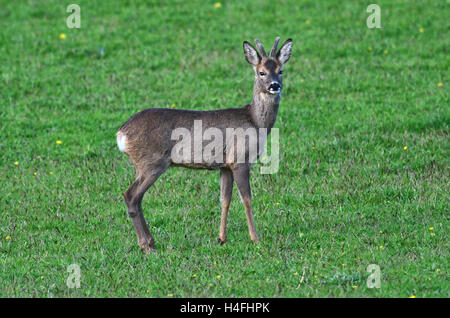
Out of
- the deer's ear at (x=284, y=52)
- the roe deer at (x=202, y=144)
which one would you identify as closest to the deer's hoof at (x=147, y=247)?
the roe deer at (x=202, y=144)

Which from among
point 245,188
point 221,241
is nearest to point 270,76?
point 245,188

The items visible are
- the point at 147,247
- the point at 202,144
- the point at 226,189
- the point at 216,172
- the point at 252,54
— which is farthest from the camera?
the point at 216,172

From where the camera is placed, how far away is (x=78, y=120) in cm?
1309

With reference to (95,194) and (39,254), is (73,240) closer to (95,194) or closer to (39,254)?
(39,254)

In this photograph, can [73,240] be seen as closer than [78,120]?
Yes

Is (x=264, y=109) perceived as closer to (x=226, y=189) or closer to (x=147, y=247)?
(x=226, y=189)

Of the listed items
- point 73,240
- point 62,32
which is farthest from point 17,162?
point 62,32

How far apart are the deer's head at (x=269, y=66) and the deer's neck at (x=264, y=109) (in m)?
0.07

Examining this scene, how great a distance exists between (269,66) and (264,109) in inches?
19.6

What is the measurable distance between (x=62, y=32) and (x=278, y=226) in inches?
350

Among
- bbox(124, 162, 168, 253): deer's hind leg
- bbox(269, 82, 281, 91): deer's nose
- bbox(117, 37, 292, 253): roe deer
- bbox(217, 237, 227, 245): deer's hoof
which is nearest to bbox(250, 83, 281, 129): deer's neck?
bbox(117, 37, 292, 253): roe deer

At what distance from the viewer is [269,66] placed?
28.7ft
